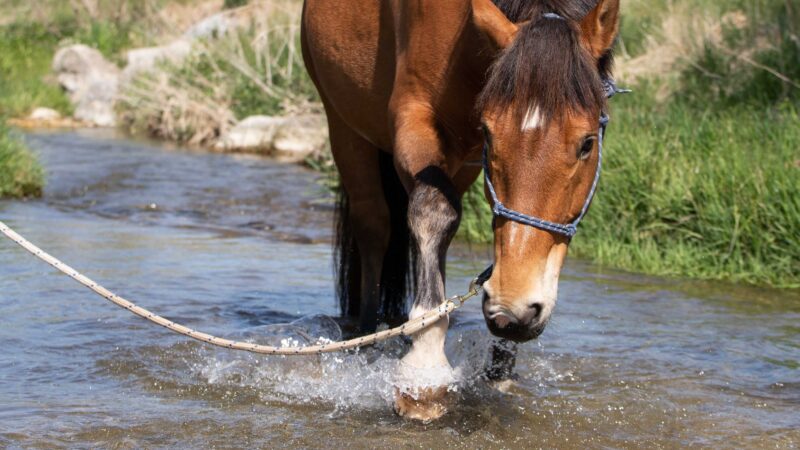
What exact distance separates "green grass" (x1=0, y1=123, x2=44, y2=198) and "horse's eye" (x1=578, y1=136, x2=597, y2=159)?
6.98 metres

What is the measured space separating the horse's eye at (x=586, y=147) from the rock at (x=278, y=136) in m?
9.71

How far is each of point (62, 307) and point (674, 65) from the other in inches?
274

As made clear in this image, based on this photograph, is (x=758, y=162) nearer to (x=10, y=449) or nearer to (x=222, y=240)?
(x=222, y=240)

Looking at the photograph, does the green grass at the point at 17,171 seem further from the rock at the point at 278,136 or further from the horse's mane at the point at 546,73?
the horse's mane at the point at 546,73

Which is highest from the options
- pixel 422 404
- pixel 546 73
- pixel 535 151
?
pixel 546 73

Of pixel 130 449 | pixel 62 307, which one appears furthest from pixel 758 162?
pixel 130 449

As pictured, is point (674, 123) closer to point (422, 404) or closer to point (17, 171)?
point (422, 404)

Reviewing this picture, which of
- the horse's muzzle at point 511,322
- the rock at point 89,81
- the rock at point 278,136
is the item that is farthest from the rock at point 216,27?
the horse's muzzle at point 511,322

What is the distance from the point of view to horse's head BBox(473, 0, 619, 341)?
121 inches

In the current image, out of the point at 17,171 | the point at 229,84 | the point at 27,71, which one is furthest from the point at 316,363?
the point at 27,71

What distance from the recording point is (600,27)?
3371 mm

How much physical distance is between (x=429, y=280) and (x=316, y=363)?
131 centimetres

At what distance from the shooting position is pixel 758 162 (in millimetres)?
6945

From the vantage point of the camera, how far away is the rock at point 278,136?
1348 cm
